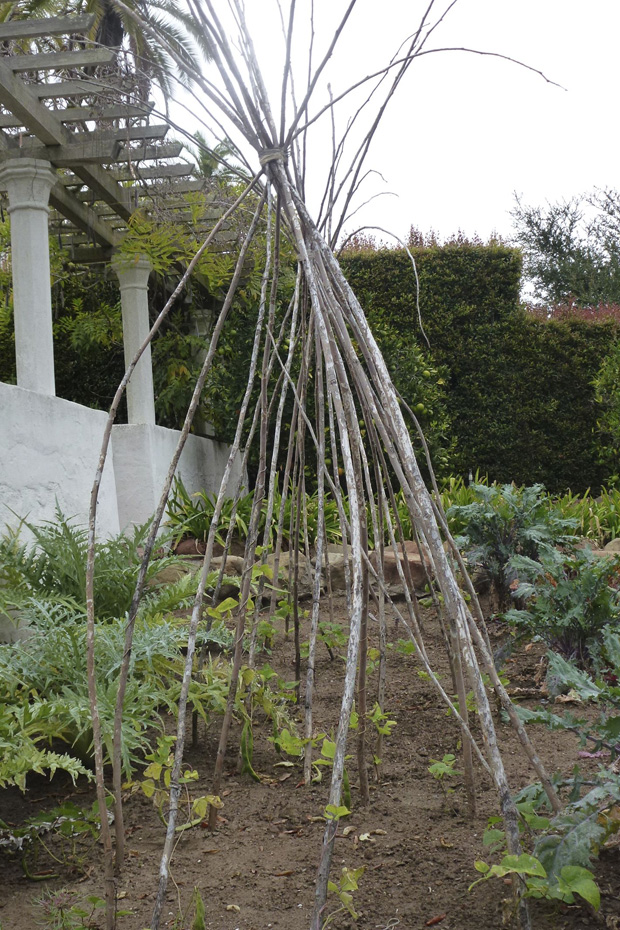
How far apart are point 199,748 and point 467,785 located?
92 cm

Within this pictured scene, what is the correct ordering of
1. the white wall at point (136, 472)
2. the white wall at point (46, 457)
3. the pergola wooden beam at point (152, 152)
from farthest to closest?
the white wall at point (136, 472)
the pergola wooden beam at point (152, 152)
the white wall at point (46, 457)

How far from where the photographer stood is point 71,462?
436cm

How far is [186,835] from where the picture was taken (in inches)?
67.4

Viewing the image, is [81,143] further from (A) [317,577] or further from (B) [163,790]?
(B) [163,790]

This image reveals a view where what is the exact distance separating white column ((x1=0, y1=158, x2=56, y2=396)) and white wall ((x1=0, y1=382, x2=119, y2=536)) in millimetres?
257

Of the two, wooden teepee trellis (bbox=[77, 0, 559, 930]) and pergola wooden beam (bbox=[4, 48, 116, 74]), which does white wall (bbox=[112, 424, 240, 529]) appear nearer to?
pergola wooden beam (bbox=[4, 48, 116, 74])

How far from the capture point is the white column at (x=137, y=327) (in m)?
5.72

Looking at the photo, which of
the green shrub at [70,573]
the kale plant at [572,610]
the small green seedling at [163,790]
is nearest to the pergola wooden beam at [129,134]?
the green shrub at [70,573]

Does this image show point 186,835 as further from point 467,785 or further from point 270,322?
point 270,322

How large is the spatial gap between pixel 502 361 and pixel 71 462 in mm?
5079

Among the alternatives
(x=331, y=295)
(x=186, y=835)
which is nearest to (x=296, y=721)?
(x=186, y=835)

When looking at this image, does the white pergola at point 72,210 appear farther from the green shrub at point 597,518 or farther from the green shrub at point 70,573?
the green shrub at point 597,518

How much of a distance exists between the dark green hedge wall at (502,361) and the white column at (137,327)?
2.75 meters

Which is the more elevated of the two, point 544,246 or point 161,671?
point 544,246
